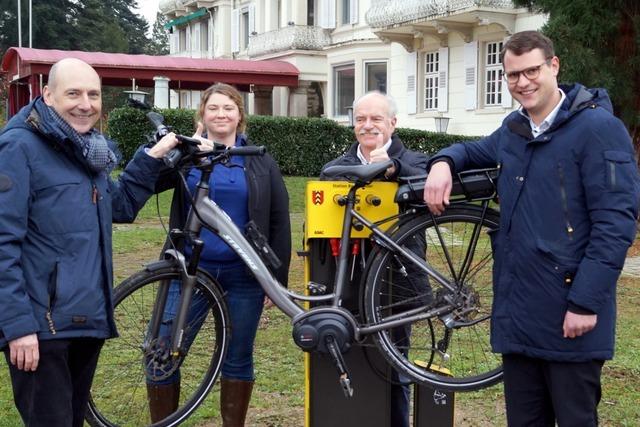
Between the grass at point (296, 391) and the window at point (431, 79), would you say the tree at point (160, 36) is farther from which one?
the grass at point (296, 391)

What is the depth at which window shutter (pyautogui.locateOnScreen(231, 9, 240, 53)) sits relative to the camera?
3728cm

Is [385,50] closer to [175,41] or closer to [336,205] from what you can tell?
[336,205]

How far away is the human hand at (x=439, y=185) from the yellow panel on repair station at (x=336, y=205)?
0.40 meters

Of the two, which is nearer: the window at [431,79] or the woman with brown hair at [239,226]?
the woman with brown hair at [239,226]

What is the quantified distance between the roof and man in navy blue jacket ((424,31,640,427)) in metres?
26.9

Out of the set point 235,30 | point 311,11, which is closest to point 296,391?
point 311,11

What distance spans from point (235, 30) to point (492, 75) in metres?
18.9

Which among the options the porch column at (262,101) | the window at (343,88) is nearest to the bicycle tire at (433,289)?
the window at (343,88)

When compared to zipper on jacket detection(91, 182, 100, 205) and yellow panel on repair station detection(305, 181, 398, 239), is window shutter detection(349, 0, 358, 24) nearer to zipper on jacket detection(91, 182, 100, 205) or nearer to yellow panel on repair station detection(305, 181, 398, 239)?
yellow panel on repair station detection(305, 181, 398, 239)

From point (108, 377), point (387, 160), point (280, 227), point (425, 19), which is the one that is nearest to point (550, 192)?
point (387, 160)

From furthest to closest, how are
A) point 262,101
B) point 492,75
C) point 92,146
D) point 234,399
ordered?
point 262,101
point 492,75
point 234,399
point 92,146

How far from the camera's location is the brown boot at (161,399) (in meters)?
4.16

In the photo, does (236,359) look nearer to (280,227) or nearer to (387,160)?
(280,227)

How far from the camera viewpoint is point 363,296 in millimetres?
3957
